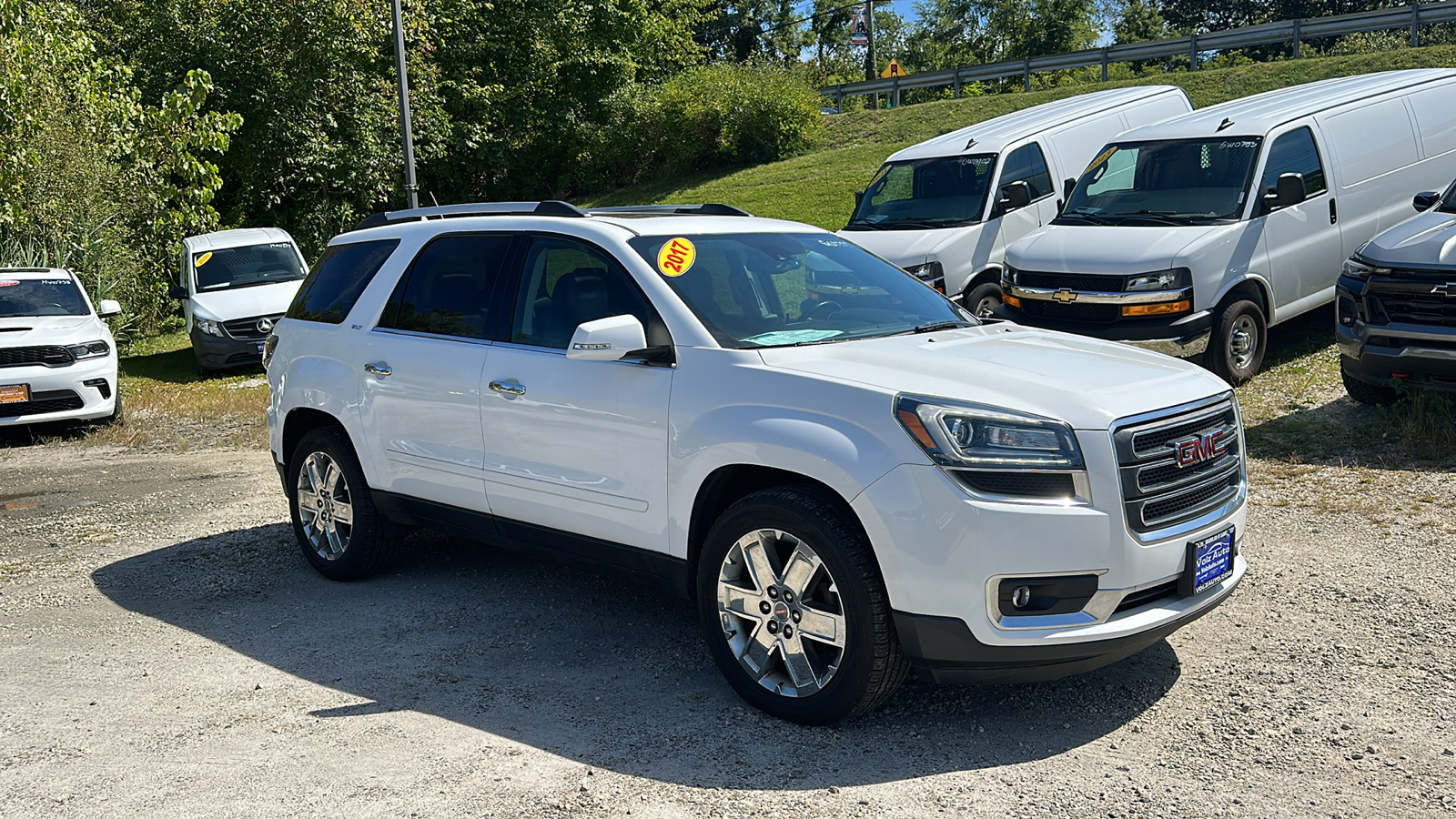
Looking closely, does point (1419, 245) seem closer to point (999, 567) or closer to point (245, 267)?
point (999, 567)

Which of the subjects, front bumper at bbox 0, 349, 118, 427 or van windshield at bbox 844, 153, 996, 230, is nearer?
front bumper at bbox 0, 349, 118, 427

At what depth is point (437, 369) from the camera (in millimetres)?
5715

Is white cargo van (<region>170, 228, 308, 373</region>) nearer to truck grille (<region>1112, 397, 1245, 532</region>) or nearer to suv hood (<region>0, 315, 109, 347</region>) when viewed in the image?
suv hood (<region>0, 315, 109, 347</region>)

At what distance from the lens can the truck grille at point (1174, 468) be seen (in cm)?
411

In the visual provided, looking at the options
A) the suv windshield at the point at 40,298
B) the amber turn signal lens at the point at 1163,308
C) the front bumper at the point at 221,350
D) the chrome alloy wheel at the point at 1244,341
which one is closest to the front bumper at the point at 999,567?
the amber turn signal lens at the point at 1163,308

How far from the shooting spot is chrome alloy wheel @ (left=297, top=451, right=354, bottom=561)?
6.47 m

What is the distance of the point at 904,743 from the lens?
4.32m

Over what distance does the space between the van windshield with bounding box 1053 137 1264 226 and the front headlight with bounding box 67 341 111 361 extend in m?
9.35

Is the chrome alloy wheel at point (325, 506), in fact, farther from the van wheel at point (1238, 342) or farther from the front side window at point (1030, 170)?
the front side window at point (1030, 170)

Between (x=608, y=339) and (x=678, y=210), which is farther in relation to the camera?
(x=678, y=210)

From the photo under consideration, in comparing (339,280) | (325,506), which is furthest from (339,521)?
(339,280)

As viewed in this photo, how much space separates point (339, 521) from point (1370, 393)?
22.5 feet

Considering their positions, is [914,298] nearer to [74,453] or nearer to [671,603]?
[671,603]

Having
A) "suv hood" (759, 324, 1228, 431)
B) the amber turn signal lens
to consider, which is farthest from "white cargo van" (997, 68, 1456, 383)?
"suv hood" (759, 324, 1228, 431)
